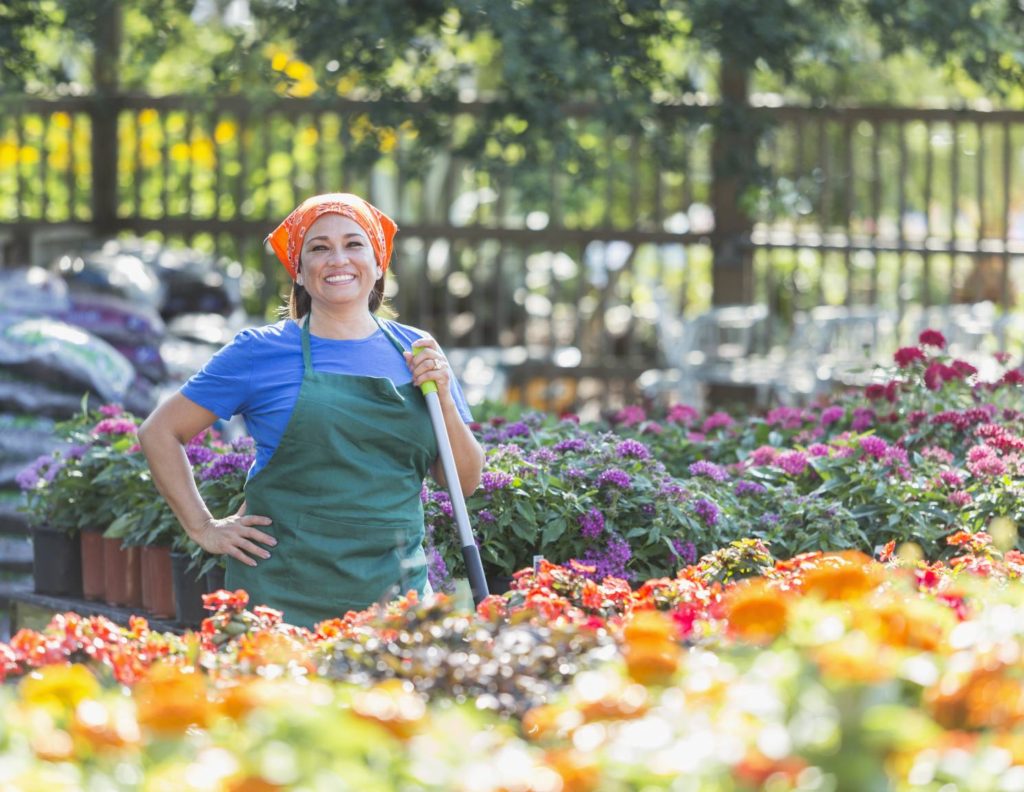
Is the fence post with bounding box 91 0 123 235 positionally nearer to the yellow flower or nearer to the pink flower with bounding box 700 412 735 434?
the pink flower with bounding box 700 412 735 434

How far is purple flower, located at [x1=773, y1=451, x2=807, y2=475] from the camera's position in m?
5.01

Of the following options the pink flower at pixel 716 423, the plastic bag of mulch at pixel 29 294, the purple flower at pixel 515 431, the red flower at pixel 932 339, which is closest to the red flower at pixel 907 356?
the red flower at pixel 932 339

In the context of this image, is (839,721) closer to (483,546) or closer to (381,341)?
(381,341)

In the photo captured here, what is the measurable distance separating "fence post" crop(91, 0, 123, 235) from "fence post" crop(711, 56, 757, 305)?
367 centimetres

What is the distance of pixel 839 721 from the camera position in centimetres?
173

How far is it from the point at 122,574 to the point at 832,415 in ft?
7.66

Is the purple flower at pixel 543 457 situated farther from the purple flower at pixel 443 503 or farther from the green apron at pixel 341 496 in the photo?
the green apron at pixel 341 496

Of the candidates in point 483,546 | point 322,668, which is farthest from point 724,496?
point 322,668

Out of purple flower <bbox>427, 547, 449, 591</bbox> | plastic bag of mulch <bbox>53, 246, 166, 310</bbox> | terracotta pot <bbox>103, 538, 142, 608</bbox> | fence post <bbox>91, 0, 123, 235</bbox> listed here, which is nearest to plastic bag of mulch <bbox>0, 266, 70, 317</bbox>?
plastic bag of mulch <bbox>53, 246, 166, 310</bbox>

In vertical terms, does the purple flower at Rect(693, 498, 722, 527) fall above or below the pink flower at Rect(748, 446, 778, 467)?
below

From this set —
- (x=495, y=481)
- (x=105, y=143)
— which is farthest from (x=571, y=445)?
(x=105, y=143)

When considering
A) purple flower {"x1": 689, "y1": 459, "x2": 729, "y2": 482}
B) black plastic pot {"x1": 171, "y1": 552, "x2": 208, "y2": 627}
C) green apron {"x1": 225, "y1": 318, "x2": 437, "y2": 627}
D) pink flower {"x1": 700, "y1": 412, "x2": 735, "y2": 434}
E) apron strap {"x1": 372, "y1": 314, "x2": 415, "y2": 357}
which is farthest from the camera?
pink flower {"x1": 700, "y1": 412, "x2": 735, "y2": 434}

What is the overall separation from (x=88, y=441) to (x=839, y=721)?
3824 mm

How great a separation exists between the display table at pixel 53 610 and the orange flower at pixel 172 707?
8.79ft
